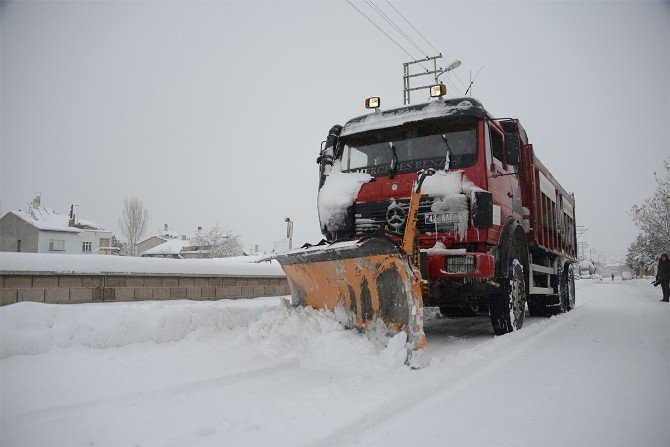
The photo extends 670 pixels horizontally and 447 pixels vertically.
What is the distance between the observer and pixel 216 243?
48.8 meters

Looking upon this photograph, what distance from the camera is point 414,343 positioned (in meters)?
3.78

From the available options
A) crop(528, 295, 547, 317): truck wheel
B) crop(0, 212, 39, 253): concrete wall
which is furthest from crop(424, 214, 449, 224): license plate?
crop(0, 212, 39, 253): concrete wall

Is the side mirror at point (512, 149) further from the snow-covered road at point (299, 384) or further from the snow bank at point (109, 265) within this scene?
the snow bank at point (109, 265)

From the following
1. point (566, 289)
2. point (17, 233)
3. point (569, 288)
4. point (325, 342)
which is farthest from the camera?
point (17, 233)

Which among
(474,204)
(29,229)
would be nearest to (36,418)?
(474,204)

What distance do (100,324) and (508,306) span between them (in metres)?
4.85

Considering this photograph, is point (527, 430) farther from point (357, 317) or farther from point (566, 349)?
point (566, 349)

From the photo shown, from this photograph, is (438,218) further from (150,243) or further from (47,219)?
(150,243)

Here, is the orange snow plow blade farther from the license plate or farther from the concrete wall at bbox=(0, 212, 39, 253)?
the concrete wall at bbox=(0, 212, 39, 253)

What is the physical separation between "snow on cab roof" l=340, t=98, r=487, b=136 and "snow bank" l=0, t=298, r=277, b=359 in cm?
328

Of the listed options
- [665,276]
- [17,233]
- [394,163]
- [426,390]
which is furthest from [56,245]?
[426,390]

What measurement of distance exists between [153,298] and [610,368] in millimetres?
5521

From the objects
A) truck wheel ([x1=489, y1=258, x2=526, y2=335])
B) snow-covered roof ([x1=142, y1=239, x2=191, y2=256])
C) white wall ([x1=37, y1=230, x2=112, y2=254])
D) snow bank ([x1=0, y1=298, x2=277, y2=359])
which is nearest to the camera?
snow bank ([x1=0, y1=298, x2=277, y2=359])

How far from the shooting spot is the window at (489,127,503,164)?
18.0 ft
